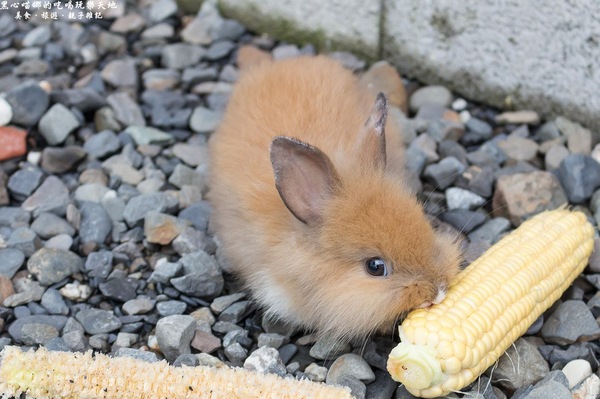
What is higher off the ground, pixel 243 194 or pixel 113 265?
pixel 243 194

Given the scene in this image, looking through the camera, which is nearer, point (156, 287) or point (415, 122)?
point (156, 287)

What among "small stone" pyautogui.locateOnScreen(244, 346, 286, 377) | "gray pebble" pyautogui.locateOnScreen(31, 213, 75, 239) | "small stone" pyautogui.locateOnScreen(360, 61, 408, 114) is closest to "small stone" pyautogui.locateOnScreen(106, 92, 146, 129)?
"gray pebble" pyautogui.locateOnScreen(31, 213, 75, 239)

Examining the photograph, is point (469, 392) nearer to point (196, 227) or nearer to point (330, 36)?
point (196, 227)

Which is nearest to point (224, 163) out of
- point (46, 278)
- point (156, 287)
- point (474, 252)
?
point (156, 287)

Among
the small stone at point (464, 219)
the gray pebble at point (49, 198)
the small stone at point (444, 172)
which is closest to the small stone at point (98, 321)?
the gray pebble at point (49, 198)

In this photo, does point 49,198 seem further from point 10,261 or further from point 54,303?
point 54,303

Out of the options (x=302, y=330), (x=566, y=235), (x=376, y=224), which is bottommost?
(x=302, y=330)

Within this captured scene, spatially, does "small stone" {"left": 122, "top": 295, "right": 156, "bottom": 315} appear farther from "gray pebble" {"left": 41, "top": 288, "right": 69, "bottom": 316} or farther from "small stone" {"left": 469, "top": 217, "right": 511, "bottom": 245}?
"small stone" {"left": 469, "top": 217, "right": 511, "bottom": 245}
